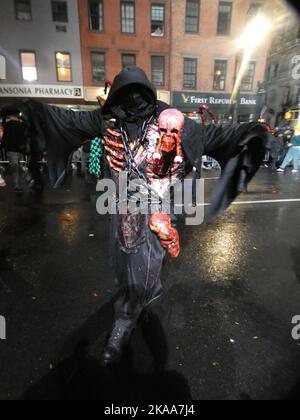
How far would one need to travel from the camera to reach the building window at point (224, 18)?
812 inches

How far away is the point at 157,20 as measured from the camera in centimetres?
2048

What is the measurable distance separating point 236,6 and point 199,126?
24.0 m

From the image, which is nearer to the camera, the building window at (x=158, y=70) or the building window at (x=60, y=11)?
the building window at (x=60, y=11)

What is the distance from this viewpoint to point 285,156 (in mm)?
12664

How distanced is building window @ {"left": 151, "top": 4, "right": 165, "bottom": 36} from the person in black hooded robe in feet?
71.9

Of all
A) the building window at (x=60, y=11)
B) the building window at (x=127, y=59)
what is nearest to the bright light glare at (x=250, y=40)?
the building window at (x=127, y=59)

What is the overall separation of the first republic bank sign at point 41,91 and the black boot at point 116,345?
2140 cm

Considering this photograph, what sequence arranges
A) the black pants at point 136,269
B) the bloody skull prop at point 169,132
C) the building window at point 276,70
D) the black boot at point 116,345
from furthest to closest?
1. the building window at point 276,70
2. the black boot at point 116,345
3. the black pants at point 136,269
4. the bloody skull prop at point 169,132

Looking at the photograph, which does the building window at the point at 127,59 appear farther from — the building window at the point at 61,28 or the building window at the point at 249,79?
the building window at the point at 249,79

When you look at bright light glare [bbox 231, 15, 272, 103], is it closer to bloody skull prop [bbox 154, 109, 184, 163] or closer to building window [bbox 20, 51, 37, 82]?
building window [bbox 20, 51, 37, 82]

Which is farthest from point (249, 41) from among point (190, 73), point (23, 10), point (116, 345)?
point (116, 345)

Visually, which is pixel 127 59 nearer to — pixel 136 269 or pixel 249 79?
pixel 249 79

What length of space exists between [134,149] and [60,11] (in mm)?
22529

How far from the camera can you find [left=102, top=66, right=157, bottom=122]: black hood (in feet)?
6.69
